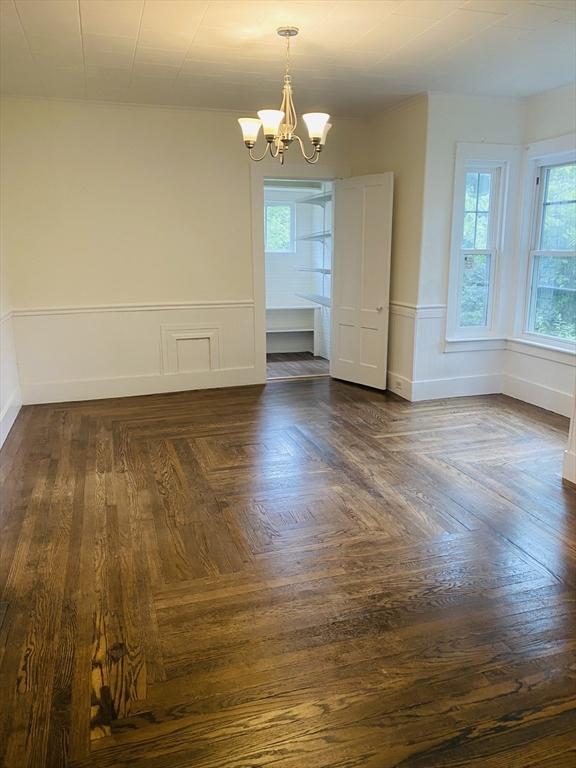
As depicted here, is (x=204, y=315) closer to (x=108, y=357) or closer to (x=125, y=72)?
(x=108, y=357)

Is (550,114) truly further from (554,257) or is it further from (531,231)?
(554,257)

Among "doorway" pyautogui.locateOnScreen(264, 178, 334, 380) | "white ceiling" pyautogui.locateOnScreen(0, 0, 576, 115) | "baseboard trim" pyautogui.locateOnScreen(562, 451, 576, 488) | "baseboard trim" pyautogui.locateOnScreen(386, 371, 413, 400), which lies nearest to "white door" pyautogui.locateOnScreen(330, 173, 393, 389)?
"baseboard trim" pyautogui.locateOnScreen(386, 371, 413, 400)

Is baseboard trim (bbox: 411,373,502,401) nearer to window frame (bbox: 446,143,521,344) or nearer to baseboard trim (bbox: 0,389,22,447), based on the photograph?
window frame (bbox: 446,143,521,344)

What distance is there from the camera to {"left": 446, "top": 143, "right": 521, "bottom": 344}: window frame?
190 inches

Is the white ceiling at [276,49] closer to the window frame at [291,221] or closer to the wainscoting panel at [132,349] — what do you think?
the wainscoting panel at [132,349]

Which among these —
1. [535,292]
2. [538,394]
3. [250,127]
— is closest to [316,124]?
[250,127]

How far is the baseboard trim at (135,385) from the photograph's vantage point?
200 inches

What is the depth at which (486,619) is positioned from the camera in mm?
2133

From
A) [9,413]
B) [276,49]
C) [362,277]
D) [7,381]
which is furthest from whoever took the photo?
[362,277]

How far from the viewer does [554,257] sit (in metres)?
4.82

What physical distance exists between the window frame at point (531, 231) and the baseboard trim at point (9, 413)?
4.47 meters

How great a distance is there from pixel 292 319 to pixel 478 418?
12.4 ft

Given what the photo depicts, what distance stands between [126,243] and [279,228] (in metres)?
3.32

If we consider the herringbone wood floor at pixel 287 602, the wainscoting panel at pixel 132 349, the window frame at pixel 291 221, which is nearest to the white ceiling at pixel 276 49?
the wainscoting panel at pixel 132 349
